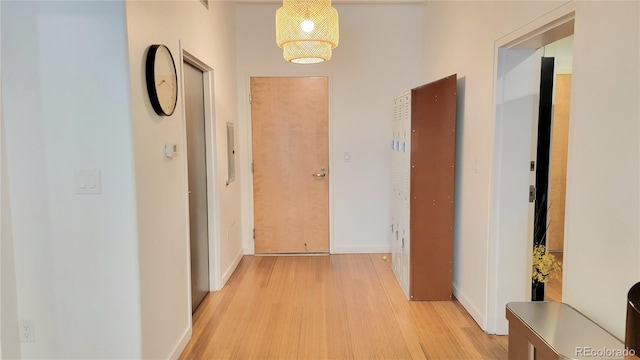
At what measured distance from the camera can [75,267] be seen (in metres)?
1.88

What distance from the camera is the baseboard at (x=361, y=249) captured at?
4.62 meters

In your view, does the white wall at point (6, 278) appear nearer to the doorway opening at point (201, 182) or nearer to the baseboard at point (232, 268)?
the doorway opening at point (201, 182)

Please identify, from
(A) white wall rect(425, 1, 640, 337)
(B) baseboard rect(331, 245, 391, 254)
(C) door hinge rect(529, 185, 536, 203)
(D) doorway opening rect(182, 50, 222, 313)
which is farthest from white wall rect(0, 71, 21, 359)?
(B) baseboard rect(331, 245, 391, 254)

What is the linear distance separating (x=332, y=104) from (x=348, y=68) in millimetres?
446

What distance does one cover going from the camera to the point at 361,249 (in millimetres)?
4629

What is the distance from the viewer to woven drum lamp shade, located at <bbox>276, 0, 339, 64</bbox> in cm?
235

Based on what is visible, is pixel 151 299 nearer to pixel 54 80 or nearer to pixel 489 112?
pixel 54 80

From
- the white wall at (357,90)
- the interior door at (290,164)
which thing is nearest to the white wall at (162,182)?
the white wall at (357,90)

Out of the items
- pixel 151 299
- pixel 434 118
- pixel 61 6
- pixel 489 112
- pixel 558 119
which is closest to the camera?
pixel 61 6

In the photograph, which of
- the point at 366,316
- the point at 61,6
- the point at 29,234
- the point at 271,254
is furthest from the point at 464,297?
the point at 61,6

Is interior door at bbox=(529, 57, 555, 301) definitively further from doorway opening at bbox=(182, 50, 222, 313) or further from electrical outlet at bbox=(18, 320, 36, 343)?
electrical outlet at bbox=(18, 320, 36, 343)

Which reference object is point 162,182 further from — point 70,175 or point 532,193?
point 532,193

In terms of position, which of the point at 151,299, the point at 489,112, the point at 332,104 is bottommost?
the point at 151,299

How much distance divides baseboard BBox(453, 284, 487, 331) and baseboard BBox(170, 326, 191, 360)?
2.03 meters
